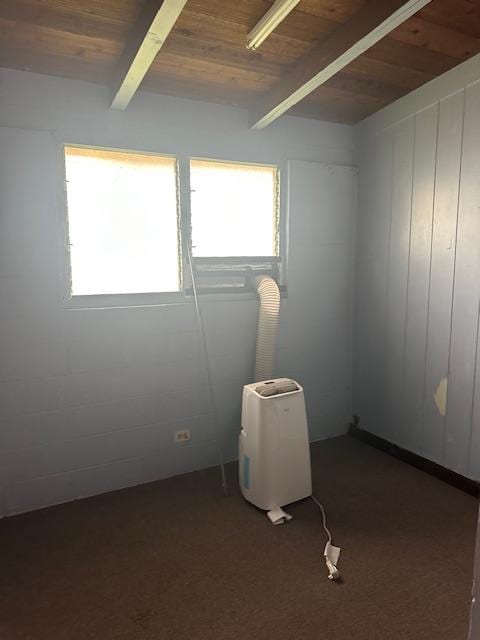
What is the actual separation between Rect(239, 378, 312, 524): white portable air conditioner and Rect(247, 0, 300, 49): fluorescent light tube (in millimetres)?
1840

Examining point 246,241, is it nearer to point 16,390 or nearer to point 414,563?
point 16,390

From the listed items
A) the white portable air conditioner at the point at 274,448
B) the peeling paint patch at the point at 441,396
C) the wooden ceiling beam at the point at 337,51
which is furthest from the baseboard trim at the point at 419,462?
the wooden ceiling beam at the point at 337,51

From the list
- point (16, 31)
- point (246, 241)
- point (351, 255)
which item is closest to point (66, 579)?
point (246, 241)

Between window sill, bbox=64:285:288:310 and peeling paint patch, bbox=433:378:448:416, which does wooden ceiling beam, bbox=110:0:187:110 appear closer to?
window sill, bbox=64:285:288:310

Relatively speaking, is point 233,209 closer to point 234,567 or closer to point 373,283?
point 373,283

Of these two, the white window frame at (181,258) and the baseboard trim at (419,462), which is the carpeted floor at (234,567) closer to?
the baseboard trim at (419,462)

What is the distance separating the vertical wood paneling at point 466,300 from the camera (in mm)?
2367

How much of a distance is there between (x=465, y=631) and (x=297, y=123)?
121 inches

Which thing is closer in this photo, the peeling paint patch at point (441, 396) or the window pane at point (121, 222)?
the window pane at point (121, 222)

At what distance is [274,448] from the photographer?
2303 mm

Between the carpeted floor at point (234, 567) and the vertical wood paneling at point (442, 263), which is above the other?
the vertical wood paneling at point (442, 263)

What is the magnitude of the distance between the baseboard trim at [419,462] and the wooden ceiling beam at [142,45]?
298cm

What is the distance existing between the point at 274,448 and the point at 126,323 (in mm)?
1207

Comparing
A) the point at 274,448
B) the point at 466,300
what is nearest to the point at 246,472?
the point at 274,448
